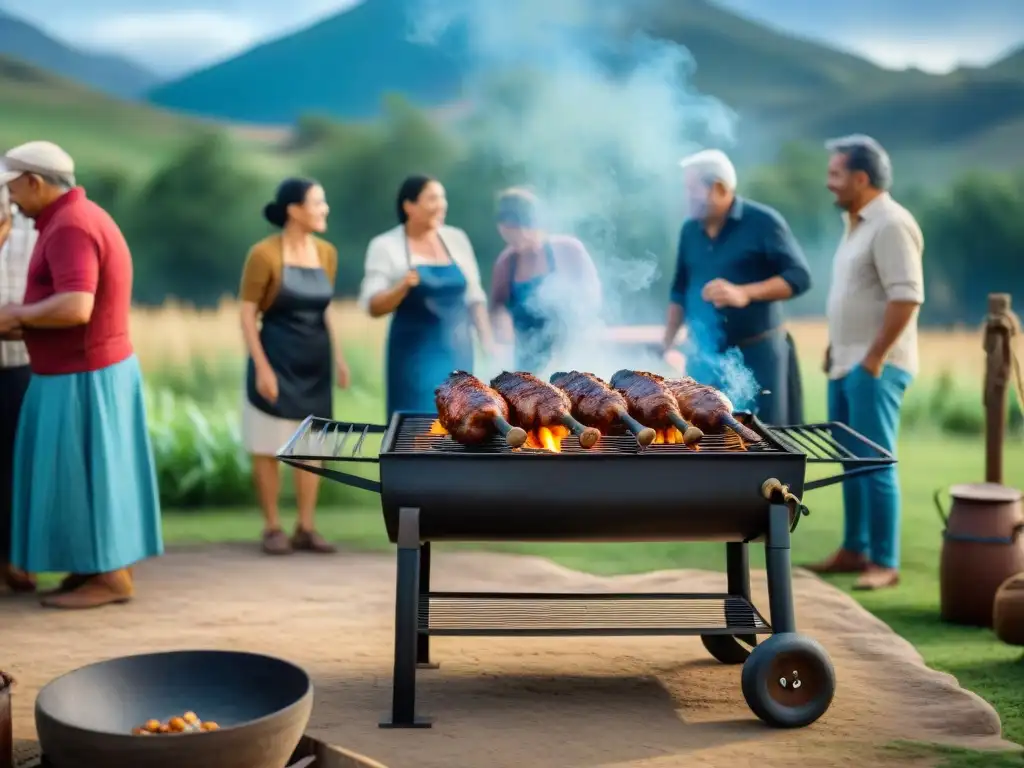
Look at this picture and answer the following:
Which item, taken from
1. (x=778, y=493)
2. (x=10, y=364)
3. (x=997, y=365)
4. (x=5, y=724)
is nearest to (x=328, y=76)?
(x=10, y=364)

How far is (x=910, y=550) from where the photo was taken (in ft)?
25.4

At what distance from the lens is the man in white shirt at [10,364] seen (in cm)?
636

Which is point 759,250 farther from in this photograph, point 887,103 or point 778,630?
point 887,103

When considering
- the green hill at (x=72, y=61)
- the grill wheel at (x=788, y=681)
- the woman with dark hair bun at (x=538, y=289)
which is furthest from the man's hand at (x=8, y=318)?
the green hill at (x=72, y=61)

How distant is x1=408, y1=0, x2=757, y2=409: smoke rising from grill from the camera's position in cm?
786

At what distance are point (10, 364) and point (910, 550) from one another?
4.90m

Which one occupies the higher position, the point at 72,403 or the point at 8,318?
the point at 8,318

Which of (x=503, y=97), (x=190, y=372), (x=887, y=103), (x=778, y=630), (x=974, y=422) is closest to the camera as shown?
(x=778, y=630)

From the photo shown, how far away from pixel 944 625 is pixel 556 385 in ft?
7.24

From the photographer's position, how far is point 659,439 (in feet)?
15.7

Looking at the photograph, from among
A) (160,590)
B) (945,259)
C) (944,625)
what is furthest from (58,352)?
(945,259)

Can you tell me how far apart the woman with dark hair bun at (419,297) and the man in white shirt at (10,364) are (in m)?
1.65

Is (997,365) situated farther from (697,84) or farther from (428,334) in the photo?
(697,84)

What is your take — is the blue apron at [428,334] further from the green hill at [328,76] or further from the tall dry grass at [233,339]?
the green hill at [328,76]
